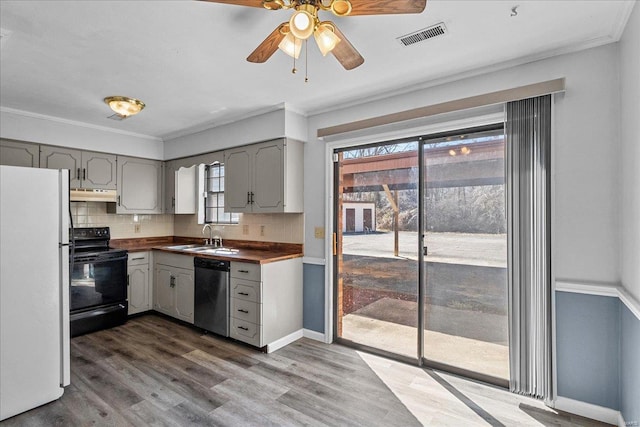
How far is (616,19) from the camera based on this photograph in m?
1.99

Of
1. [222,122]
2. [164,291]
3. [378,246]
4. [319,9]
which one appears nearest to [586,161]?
[378,246]

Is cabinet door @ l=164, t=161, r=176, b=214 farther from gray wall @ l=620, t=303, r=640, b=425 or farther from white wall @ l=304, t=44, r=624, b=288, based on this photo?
gray wall @ l=620, t=303, r=640, b=425

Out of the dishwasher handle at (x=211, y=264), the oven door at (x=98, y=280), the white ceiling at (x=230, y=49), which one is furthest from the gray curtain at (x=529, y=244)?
the oven door at (x=98, y=280)

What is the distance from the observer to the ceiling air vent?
6.87 ft

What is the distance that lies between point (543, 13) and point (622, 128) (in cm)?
88

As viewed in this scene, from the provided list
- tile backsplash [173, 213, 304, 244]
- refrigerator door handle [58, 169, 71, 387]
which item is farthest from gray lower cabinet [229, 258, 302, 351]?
refrigerator door handle [58, 169, 71, 387]

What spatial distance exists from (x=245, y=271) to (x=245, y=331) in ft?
2.00

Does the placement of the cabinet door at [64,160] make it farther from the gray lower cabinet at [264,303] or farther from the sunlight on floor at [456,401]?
the sunlight on floor at [456,401]

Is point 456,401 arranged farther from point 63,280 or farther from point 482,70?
point 63,280

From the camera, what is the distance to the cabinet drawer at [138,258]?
14.5 ft

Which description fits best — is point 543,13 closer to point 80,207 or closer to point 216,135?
point 216,135

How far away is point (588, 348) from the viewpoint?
2.26 metres

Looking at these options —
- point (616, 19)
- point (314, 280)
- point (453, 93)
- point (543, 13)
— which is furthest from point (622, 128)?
point (314, 280)

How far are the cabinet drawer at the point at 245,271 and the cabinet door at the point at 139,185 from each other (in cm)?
216
